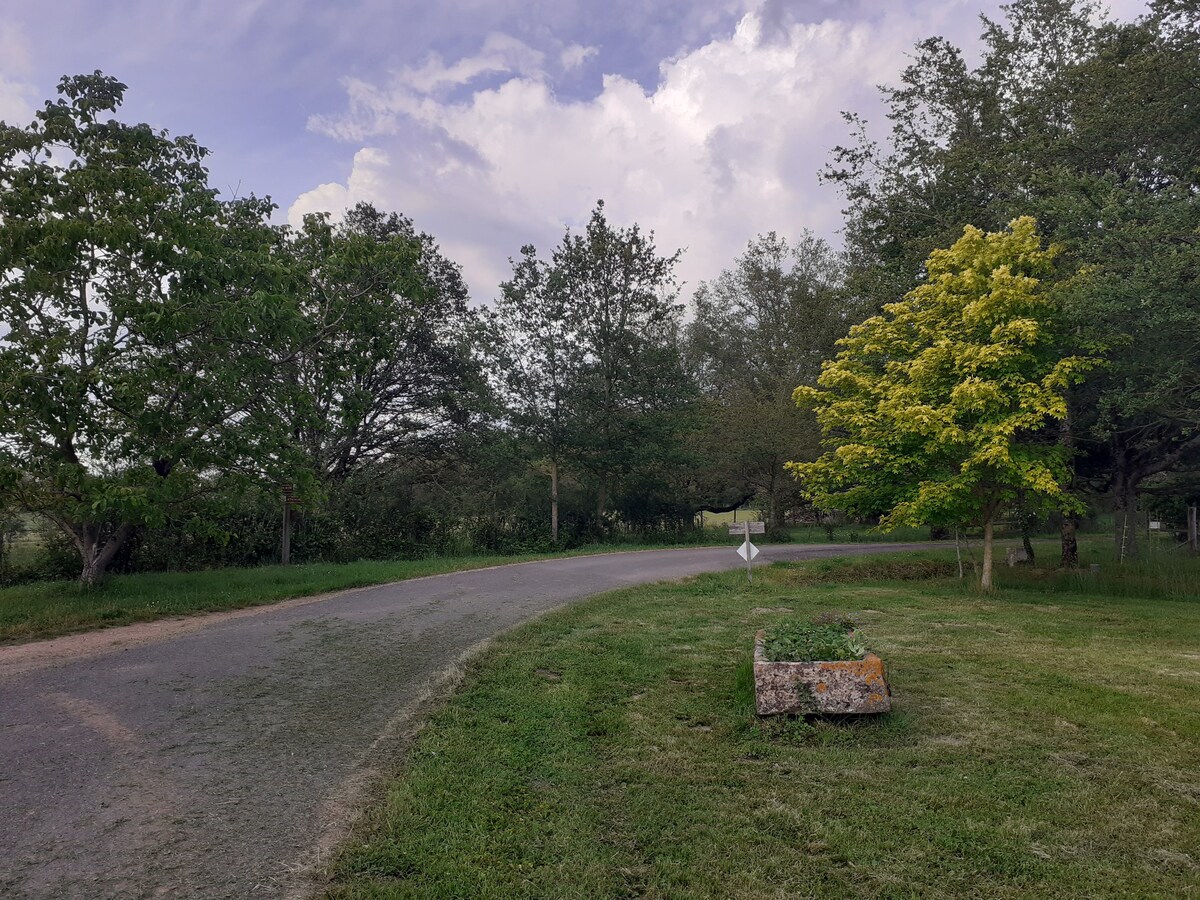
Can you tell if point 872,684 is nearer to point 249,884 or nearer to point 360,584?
point 249,884

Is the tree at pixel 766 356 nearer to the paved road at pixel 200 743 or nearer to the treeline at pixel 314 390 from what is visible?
the treeline at pixel 314 390

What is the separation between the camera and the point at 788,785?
4.09 metres

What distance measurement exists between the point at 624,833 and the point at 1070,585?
14.4m

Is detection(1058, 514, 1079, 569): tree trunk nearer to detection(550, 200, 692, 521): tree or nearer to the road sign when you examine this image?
the road sign

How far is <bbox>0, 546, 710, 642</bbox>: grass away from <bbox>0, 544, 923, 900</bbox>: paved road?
866 mm

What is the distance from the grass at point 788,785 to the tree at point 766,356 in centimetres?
1742

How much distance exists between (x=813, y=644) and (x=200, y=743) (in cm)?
450

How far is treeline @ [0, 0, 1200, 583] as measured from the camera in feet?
34.2

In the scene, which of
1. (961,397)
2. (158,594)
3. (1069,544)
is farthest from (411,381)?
(1069,544)

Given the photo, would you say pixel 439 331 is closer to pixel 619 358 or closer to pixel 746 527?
pixel 619 358

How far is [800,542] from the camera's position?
31.4 m

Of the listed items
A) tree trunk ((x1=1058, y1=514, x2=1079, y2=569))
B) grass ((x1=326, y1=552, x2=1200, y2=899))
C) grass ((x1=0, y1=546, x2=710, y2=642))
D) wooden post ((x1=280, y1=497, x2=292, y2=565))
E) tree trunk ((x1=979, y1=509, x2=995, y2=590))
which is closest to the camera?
grass ((x1=326, y1=552, x2=1200, y2=899))

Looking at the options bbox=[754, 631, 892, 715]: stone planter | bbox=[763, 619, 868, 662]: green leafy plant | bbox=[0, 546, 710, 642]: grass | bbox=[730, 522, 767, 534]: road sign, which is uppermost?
bbox=[730, 522, 767, 534]: road sign

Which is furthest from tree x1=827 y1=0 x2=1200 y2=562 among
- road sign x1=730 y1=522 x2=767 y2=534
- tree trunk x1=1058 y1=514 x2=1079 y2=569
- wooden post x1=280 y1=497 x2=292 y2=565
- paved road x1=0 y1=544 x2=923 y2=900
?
wooden post x1=280 y1=497 x2=292 y2=565
